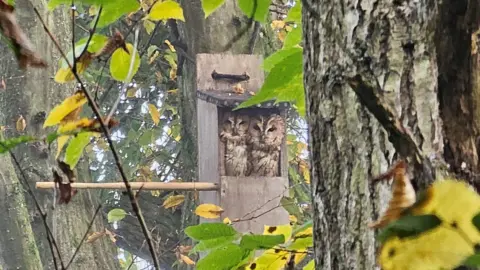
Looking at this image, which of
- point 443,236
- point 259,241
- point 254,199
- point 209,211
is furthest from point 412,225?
point 254,199

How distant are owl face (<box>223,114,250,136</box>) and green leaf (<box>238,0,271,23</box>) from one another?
3.96ft

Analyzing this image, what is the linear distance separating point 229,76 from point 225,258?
1286 mm

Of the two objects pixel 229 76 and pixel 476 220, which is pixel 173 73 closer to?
pixel 229 76

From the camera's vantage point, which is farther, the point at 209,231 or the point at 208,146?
the point at 208,146

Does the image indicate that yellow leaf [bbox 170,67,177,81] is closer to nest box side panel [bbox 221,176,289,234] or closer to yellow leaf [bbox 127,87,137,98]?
yellow leaf [bbox 127,87,137,98]

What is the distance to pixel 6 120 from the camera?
2.63 m

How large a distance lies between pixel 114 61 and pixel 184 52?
6.94 ft

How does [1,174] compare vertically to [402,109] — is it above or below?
below

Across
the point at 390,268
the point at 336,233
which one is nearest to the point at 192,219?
the point at 336,233

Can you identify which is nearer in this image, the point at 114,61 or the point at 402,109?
the point at 402,109

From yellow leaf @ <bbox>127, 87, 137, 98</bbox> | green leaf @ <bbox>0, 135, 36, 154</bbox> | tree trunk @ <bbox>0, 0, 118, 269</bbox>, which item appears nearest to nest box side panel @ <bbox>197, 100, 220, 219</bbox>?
tree trunk @ <bbox>0, 0, 118, 269</bbox>

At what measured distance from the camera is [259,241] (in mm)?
760

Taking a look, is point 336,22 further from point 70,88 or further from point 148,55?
point 148,55

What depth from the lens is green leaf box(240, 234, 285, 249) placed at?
2.47 ft
